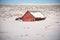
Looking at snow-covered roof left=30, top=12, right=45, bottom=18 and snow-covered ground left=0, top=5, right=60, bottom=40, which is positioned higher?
snow-covered roof left=30, top=12, right=45, bottom=18

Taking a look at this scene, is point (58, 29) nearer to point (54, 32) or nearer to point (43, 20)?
point (54, 32)

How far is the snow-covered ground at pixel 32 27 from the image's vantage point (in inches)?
58.9

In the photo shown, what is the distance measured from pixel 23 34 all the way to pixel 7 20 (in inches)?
14.2

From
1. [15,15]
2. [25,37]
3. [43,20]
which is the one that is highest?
[15,15]

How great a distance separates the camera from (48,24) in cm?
152

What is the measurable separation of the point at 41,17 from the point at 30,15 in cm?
19

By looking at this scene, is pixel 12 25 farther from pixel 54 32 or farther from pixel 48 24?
pixel 54 32

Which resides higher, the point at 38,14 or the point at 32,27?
the point at 38,14

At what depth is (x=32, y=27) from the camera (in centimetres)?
151

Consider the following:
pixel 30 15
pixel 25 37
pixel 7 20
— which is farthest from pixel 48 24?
pixel 7 20

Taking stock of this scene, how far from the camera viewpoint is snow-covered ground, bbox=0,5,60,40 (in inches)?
58.9

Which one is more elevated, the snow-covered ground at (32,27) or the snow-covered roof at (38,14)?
the snow-covered roof at (38,14)

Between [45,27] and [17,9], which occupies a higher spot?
[17,9]

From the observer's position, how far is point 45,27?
59.4 inches
